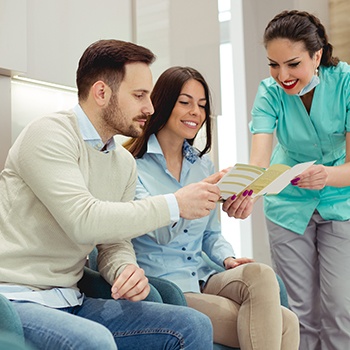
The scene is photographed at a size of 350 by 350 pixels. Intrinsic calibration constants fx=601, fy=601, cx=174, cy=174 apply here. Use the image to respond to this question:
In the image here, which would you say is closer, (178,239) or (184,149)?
(178,239)

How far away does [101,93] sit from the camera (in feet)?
5.59

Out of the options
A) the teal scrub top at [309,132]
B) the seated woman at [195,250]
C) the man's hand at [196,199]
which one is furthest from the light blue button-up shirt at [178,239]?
the teal scrub top at [309,132]

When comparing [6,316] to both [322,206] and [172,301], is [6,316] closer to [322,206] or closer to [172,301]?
[172,301]

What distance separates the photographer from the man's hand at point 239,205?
75.6 inches

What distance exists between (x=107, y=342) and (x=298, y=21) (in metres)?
1.51

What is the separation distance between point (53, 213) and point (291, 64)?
3.97ft

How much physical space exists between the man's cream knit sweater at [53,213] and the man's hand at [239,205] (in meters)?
0.42

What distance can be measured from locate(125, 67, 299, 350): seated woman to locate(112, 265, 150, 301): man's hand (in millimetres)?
418

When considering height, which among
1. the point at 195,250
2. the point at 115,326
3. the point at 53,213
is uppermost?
the point at 53,213

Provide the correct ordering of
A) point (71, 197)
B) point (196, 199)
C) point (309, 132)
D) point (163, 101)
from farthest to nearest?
point (309, 132), point (163, 101), point (196, 199), point (71, 197)

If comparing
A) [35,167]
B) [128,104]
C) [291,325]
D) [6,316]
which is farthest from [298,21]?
[6,316]

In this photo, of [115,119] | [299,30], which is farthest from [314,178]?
[115,119]

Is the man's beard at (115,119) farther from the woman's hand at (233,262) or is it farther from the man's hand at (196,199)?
the woman's hand at (233,262)

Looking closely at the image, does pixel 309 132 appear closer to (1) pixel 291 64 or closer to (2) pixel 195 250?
(1) pixel 291 64
